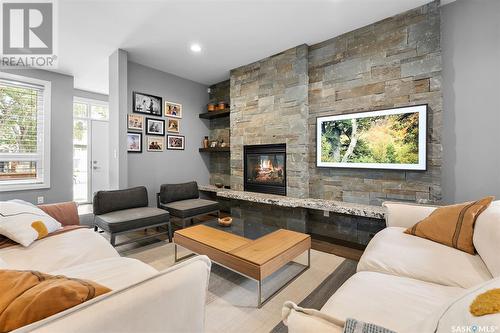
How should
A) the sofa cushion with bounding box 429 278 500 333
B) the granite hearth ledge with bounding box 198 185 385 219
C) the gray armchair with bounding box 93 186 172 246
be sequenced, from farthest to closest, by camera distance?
1. the gray armchair with bounding box 93 186 172 246
2. the granite hearth ledge with bounding box 198 185 385 219
3. the sofa cushion with bounding box 429 278 500 333

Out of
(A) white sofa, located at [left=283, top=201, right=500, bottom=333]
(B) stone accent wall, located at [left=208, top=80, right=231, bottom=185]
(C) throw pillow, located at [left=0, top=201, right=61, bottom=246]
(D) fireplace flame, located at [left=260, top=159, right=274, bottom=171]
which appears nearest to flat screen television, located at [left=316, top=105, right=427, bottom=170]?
(D) fireplace flame, located at [left=260, top=159, right=274, bottom=171]

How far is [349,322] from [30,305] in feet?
2.87

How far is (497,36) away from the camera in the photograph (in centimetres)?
222

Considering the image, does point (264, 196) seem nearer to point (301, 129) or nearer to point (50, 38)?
point (301, 129)

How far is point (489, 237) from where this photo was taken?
1.30m

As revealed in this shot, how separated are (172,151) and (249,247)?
3.09 metres

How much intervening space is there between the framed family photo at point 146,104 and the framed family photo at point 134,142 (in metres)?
0.42

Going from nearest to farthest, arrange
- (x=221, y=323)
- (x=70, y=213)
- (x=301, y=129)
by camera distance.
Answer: (x=221, y=323), (x=70, y=213), (x=301, y=129)

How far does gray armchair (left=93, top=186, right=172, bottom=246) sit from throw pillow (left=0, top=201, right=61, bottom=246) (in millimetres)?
727

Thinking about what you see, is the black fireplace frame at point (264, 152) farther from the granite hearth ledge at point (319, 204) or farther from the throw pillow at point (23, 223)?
the throw pillow at point (23, 223)

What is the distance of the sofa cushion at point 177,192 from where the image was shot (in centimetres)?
382

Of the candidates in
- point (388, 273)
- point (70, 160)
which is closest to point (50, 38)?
point (70, 160)

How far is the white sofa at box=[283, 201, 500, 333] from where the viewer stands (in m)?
0.62

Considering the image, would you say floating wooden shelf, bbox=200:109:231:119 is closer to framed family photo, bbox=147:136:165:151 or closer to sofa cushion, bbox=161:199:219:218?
framed family photo, bbox=147:136:165:151
